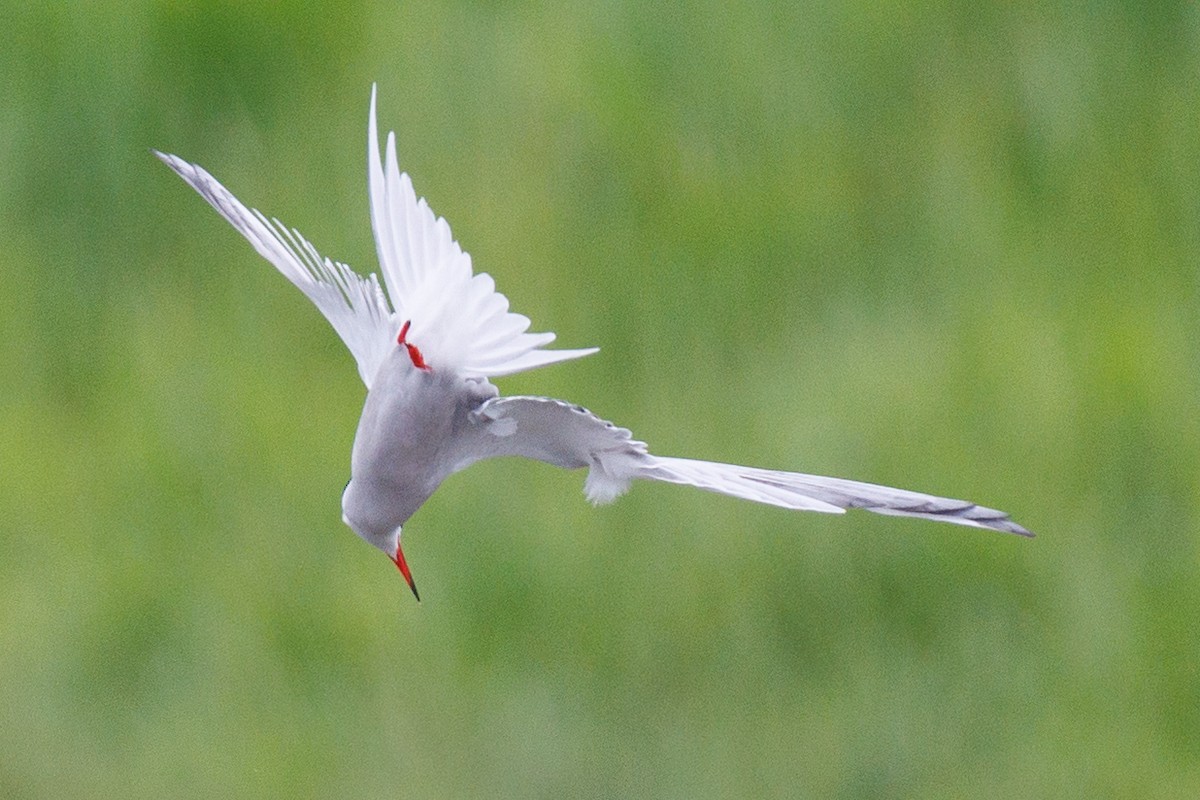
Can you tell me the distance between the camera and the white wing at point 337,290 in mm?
1614

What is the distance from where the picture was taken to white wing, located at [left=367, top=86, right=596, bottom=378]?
5.19 ft

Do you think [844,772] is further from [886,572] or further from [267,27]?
[267,27]

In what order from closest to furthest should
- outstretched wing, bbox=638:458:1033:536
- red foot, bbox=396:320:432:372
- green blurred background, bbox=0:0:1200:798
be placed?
outstretched wing, bbox=638:458:1033:536 → red foot, bbox=396:320:432:372 → green blurred background, bbox=0:0:1200:798

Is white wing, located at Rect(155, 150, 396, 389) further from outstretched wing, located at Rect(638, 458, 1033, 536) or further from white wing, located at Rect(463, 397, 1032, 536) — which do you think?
outstretched wing, located at Rect(638, 458, 1033, 536)

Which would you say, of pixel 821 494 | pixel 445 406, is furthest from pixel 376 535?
pixel 821 494

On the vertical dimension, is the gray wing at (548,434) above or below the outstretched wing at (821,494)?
above

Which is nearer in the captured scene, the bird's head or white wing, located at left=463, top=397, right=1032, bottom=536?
white wing, located at left=463, top=397, right=1032, bottom=536

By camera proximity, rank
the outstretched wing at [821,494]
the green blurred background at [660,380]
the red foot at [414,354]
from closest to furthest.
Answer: the outstretched wing at [821,494] < the red foot at [414,354] < the green blurred background at [660,380]

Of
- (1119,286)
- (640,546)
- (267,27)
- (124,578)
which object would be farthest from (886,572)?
(267,27)

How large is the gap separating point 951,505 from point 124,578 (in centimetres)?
270

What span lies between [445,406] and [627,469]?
18 cm

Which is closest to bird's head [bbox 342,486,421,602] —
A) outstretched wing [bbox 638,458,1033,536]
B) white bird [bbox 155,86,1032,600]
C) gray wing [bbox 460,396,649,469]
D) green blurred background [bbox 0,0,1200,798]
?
white bird [bbox 155,86,1032,600]

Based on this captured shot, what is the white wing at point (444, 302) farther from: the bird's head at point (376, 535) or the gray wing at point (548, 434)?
the bird's head at point (376, 535)

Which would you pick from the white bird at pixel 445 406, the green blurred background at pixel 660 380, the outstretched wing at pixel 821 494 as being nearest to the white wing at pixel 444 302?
the white bird at pixel 445 406
